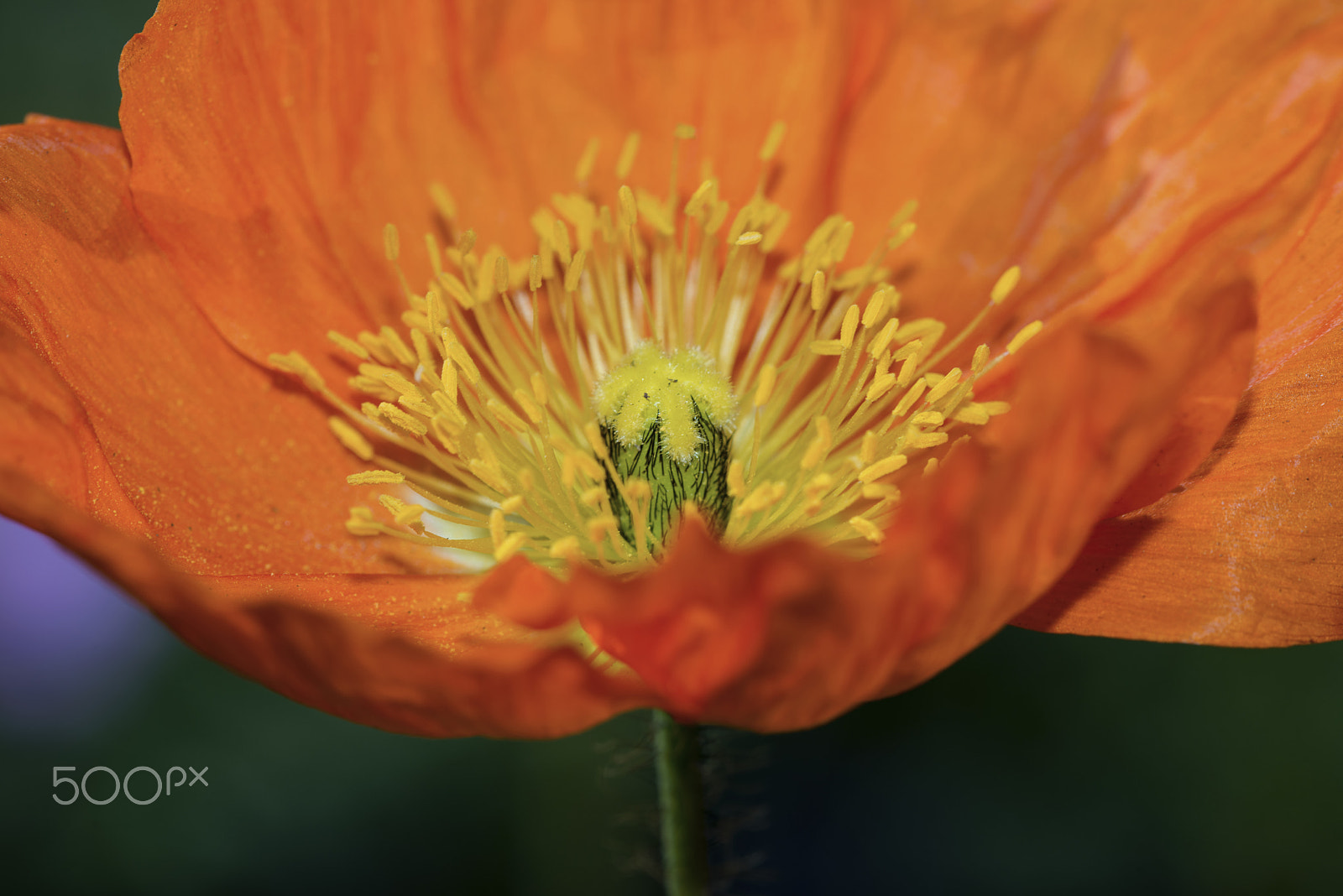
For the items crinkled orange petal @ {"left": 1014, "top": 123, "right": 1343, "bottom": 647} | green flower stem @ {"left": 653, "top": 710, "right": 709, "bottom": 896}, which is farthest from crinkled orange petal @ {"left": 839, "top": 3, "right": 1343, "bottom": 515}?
green flower stem @ {"left": 653, "top": 710, "right": 709, "bottom": 896}

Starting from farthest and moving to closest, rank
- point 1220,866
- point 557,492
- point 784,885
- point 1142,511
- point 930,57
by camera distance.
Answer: point 784,885
point 1220,866
point 930,57
point 557,492
point 1142,511

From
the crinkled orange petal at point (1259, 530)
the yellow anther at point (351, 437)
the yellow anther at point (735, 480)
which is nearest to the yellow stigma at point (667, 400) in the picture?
the yellow anther at point (735, 480)

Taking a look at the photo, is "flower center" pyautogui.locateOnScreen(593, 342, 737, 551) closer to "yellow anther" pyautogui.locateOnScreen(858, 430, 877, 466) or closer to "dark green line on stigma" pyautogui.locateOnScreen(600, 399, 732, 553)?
"dark green line on stigma" pyautogui.locateOnScreen(600, 399, 732, 553)

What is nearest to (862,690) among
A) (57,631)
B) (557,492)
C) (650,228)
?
(557,492)

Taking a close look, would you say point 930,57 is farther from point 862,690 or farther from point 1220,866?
point 1220,866

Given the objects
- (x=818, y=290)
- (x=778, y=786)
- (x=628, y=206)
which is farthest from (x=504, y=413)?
(x=778, y=786)

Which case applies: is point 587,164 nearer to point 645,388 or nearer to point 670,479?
point 645,388
